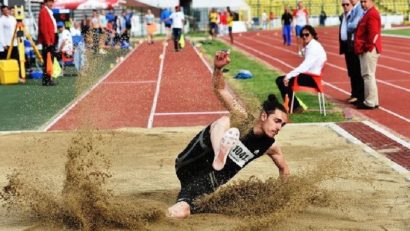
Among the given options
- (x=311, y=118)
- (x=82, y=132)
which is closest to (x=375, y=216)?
(x=82, y=132)

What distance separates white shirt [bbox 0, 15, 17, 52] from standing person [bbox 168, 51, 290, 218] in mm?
14270

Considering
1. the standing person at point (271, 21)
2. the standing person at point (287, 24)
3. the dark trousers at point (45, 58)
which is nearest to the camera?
the dark trousers at point (45, 58)

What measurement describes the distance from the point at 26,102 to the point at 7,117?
2286mm

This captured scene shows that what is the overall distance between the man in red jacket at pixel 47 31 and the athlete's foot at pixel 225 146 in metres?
12.3

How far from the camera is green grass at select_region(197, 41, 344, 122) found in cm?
1177

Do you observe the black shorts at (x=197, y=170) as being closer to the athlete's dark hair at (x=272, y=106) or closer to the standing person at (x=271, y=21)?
the athlete's dark hair at (x=272, y=106)

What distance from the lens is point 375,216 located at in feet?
20.0

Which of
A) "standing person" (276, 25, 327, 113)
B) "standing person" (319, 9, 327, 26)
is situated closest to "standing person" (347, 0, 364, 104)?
"standing person" (276, 25, 327, 113)

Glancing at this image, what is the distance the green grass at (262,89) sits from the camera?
11766 mm

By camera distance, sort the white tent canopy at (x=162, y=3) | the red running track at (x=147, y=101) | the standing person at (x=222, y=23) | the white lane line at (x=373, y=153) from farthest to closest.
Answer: the white tent canopy at (x=162, y=3)
the standing person at (x=222, y=23)
the red running track at (x=147, y=101)
the white lane line at (x=373, y=153)

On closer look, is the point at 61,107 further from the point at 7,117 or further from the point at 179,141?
the point at 179,141

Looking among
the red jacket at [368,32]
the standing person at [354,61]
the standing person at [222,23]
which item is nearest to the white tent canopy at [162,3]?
the standing person at [222,23]

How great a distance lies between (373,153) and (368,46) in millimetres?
4373

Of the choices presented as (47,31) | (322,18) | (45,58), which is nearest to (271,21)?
(322,18)
